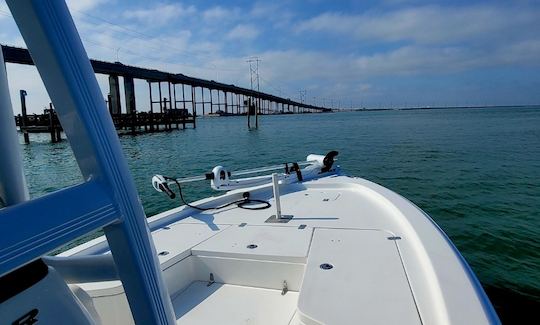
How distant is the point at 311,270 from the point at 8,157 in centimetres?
173

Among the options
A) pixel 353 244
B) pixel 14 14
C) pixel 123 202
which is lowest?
pixel 353 244

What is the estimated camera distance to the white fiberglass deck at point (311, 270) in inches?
68.4

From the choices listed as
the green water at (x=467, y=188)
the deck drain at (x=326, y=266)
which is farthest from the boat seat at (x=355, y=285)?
the green water at (x=467, y=188)

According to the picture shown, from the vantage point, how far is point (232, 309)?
2.27m

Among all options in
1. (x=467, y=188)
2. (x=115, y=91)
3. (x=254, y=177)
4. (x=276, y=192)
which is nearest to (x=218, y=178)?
(x=254, y=177)

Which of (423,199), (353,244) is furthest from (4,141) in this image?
(423,199)

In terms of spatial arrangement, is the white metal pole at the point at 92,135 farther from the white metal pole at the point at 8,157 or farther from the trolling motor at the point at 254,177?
the trolling motor at the point at 254,177

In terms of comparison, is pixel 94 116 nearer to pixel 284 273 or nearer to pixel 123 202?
pixel 123 202

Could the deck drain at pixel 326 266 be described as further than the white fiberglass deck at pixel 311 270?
Yes

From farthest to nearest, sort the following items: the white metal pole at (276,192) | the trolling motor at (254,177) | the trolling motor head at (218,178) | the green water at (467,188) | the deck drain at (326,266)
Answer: the green water at (467,188)
the trolling motor head at (218,178)
the trolling motor at (254,177)
the white metal pole at (276,192)
the deck drain at (326,266)

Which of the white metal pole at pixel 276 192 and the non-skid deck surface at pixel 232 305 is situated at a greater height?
the white metal pole at pixel 276 192

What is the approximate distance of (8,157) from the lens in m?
0.76

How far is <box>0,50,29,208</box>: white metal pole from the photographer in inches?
29.0

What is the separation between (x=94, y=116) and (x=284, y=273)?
77.0 inches
